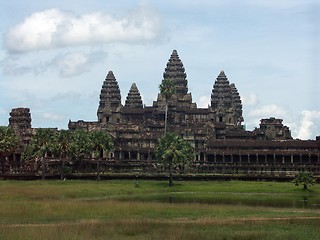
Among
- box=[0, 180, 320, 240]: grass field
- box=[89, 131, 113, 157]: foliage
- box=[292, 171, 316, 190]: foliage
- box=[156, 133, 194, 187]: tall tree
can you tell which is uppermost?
box=[89, 131, 113, 157]: foliage

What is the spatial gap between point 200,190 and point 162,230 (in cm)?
6238

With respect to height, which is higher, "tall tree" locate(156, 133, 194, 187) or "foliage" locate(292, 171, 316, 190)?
"tall tree" locate(156, 133, 194, 187)

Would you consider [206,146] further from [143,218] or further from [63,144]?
[143,218]

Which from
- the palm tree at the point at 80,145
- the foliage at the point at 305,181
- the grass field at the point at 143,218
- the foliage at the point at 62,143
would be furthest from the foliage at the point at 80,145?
the foliage at the point at 305,181

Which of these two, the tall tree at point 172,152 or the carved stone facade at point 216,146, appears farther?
the carved stone facade at point 216,146

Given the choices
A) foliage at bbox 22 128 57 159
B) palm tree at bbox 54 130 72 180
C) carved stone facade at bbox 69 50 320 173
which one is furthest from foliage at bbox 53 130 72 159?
carved stone facade at bbox 69 50 320 173

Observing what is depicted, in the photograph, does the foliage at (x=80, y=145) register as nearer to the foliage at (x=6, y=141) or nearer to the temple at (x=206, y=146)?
the foliage at (x=6, y=141)

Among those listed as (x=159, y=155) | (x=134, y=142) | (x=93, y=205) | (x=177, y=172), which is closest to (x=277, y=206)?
(x=93, y=205)

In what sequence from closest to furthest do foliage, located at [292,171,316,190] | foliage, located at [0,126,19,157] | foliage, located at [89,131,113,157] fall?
foliage, located at [292,171,316,190] → foliage, located at [0,126,19,157] → foliage, located at [89,131,113,157]

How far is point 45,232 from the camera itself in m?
45.4

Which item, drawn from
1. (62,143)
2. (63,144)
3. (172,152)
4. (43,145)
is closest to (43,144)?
(43,145)

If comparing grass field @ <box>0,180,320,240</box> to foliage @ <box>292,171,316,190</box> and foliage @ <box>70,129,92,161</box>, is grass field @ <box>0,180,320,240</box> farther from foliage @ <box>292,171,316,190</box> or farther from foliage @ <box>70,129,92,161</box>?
foliage @ <box>70,129,92,161</box>

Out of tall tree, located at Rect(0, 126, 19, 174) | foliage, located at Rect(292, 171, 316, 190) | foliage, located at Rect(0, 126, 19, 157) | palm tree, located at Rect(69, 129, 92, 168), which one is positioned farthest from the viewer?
palm tree, located at Rect(69, 129, 92, 168)

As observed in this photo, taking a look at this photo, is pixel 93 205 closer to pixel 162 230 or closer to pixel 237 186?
pixel 162 230
